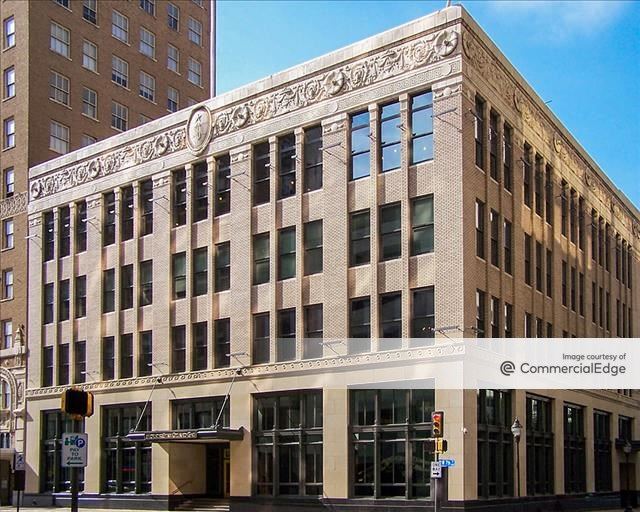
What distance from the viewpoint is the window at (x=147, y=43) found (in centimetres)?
6919

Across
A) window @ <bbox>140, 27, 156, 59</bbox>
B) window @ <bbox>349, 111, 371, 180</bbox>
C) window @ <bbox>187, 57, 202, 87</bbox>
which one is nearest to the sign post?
window @ <bbox>349, 111, 371, 180</bbox>

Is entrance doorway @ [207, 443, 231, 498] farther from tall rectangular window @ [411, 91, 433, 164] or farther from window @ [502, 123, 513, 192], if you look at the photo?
window @ [502, 123, 513, 192]

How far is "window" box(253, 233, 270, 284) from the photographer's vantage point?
137 feet

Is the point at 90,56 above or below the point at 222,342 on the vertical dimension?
above

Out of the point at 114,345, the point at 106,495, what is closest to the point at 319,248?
the point at 114,345

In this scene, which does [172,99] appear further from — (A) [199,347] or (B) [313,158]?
(B) [313,158]

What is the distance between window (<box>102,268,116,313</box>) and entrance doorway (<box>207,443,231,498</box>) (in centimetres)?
884

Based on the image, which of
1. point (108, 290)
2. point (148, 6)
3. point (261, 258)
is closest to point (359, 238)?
point (261, 258)

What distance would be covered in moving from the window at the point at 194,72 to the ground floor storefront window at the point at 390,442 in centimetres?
4187

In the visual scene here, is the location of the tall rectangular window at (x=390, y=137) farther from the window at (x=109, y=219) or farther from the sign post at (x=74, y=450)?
the sign post at (x=74, y=450)

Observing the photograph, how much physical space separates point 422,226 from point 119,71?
118 feet

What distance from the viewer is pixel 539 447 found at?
41906mm

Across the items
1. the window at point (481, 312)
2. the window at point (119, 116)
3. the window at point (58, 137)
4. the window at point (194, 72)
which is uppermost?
the window at point (194, 72)

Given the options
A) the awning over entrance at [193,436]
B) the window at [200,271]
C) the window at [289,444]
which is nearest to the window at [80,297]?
the window at [200,271]
